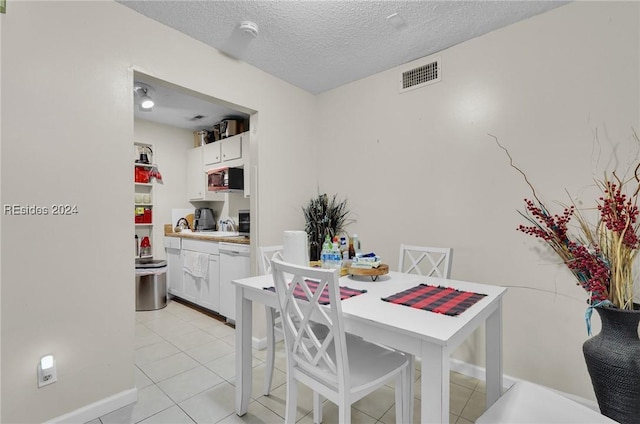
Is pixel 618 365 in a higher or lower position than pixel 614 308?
lower

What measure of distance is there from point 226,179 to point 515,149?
3.10 m

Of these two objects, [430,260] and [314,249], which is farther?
[314,249]

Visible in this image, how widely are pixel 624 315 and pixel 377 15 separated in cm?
217

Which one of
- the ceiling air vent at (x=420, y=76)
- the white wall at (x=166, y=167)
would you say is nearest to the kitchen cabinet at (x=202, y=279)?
the white wall at (x=166, y=167)

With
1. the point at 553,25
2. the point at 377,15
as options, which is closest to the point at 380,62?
the point at 377,15

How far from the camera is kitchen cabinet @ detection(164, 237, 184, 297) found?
4.03 metres

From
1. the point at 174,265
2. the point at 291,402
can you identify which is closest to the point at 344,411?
the point at 291,402

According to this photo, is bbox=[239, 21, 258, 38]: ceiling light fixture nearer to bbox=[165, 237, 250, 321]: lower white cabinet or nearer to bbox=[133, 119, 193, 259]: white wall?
bbox=[165, 237, 250, 321]: lower white cabinet

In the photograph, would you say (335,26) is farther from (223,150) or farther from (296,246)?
(223,150)

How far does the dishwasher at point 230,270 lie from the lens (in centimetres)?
310

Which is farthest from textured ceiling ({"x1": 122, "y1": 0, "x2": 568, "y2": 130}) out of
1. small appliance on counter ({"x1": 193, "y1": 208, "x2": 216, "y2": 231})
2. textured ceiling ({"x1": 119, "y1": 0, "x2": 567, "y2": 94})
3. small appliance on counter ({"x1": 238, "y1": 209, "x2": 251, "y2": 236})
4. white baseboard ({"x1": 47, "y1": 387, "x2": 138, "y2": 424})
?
small appliance on counter ({"x1": 193, "y1": 208, "x2": 216, "y2": 231})

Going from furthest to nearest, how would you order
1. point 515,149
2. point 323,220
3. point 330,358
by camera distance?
point 323,220, point 515,149, point 330,358

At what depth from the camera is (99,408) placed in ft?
6.04

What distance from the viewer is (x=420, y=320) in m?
1.21
